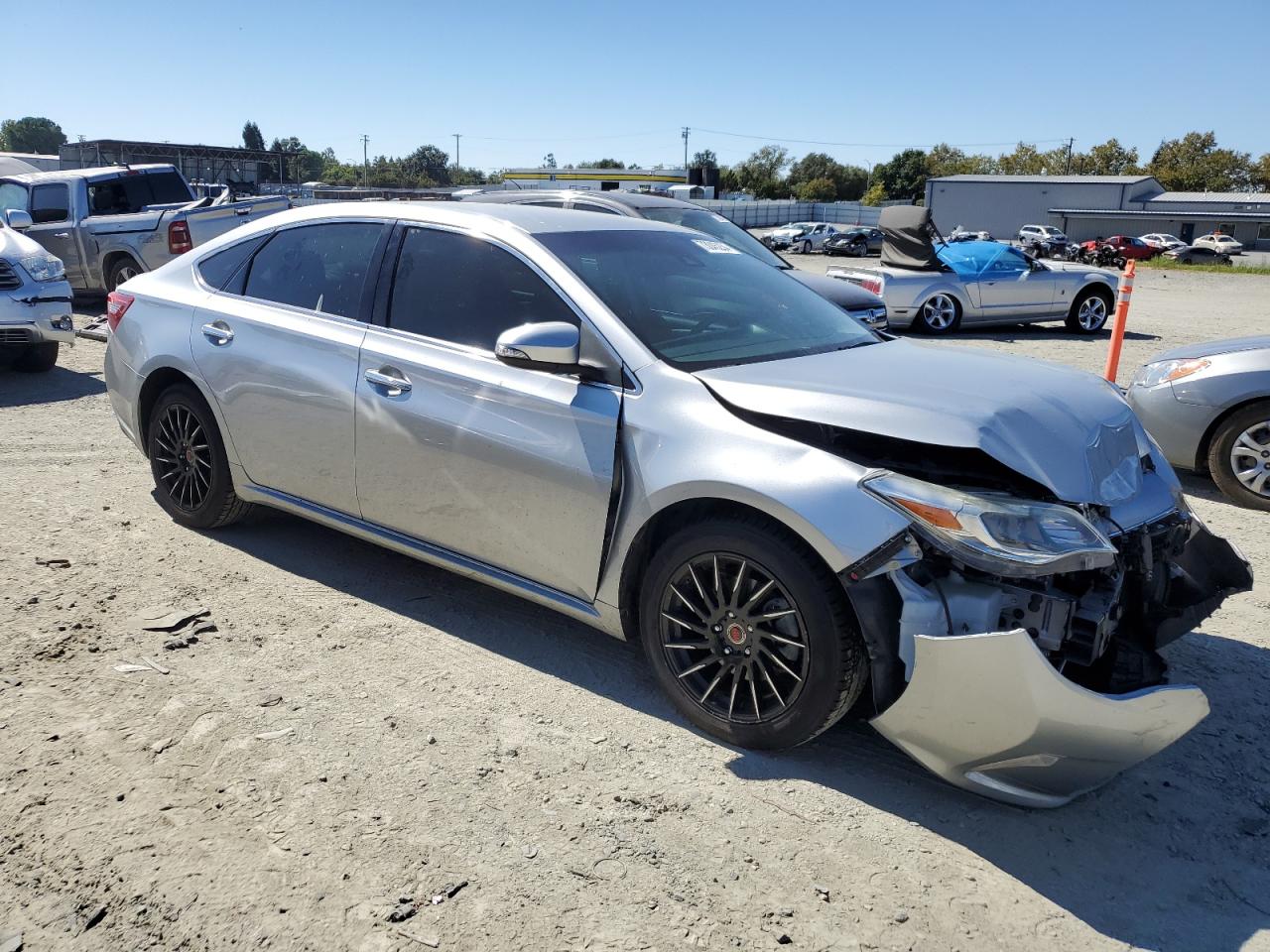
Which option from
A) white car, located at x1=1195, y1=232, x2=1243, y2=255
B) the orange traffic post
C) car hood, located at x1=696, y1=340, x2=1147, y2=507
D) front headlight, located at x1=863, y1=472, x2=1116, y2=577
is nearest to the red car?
white car, located at x1=1195, y1=232, x2=1243, y2=255

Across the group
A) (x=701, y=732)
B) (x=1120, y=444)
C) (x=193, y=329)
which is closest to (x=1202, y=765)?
(x=1120, y=444)

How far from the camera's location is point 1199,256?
47.7 meters

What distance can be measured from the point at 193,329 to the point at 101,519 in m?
1.35

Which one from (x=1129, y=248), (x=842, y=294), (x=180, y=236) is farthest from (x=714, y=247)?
Answer: (x=1129, y=248)

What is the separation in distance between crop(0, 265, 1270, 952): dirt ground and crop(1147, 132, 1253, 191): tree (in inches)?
4697

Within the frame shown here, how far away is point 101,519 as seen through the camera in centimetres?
562

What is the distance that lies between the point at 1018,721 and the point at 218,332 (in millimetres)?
3881

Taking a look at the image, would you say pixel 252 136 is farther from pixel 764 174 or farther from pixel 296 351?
pixel 296 351

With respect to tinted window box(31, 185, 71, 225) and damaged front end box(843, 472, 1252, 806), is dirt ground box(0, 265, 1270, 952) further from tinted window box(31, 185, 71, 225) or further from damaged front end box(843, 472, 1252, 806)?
tinted window box(31, 185, 71, 225)

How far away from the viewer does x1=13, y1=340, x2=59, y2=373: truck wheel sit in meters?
9.95

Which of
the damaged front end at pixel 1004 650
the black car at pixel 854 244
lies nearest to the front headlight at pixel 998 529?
the damaged front end at pixel 1004 650

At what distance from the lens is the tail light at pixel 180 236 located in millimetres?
13172

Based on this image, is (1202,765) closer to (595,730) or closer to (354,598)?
(595,730)

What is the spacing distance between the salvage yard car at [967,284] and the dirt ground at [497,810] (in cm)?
1020
